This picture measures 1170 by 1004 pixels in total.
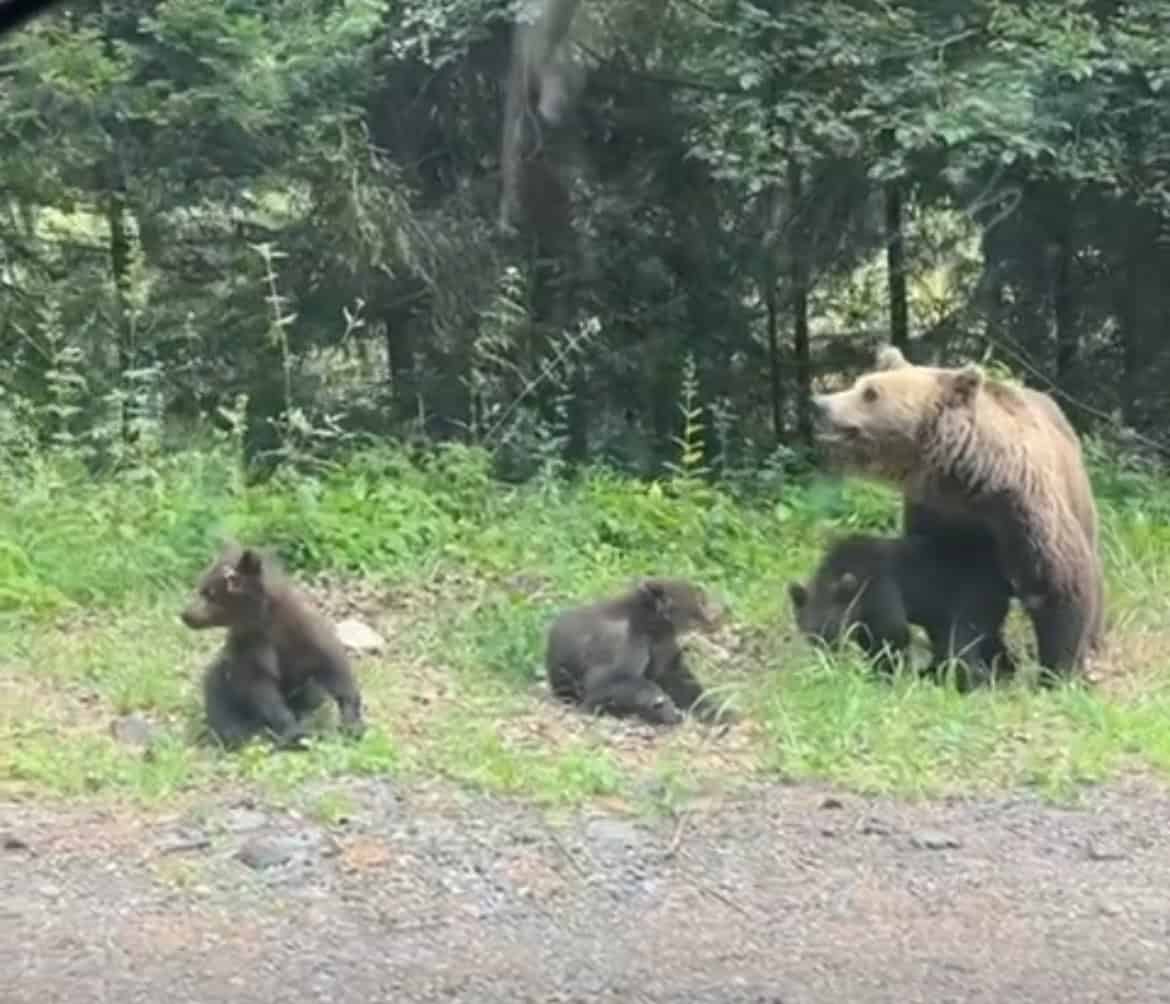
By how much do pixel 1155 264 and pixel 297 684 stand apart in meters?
3.74

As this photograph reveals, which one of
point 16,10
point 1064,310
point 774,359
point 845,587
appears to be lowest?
point 845,587

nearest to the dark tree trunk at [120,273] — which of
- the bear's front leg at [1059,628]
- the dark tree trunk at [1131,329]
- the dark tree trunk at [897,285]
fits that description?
the dark tree trunk at [897,285]

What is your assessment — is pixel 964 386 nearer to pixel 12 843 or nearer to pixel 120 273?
pixel 12 843

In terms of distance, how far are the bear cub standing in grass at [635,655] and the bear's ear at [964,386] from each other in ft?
2.20

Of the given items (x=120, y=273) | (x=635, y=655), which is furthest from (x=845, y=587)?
(x=120, y=273)

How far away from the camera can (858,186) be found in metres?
6.91

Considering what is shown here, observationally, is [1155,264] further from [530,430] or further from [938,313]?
[530,430]

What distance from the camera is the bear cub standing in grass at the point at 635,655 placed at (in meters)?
4.54

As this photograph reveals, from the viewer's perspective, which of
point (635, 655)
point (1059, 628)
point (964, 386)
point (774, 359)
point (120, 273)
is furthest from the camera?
point (774, 359)

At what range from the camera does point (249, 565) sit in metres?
4.41

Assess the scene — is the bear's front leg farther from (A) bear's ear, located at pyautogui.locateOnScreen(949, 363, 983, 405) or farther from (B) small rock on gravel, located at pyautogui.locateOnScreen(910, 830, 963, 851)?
(B) small rock on gravel, located at pyautogui.locateOnScreen(910, 830, 963, 851)

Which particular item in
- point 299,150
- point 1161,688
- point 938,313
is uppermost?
point 299,150

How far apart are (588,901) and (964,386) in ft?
6.35

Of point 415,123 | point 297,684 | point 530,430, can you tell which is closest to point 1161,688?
point 297,684
